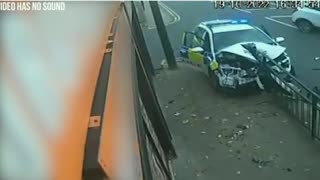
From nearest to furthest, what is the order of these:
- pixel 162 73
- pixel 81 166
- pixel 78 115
Result: pixel 81 166 → pixel 78 115 → pixel 162 73

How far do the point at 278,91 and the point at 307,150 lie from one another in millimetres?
221

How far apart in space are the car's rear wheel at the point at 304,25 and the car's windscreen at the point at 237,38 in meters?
0.11

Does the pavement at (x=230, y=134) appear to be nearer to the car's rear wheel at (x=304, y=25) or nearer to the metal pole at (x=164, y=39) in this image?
the metal pole at (x=164, y=39)

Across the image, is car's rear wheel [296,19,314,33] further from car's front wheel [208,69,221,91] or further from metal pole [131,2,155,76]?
metal pole [131,2,155,76]

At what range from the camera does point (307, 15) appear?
142 cm

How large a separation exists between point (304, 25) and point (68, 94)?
2.56 feet

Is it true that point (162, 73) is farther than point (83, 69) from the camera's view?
Yes

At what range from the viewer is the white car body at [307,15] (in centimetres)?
139

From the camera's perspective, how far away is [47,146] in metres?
1.10

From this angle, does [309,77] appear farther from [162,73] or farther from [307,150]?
[162,73]

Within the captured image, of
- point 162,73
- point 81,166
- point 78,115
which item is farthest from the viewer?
point 162,73

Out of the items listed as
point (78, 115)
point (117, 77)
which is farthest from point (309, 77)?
point (78, 115)

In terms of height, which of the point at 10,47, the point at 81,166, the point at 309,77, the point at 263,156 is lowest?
the point at 263,156

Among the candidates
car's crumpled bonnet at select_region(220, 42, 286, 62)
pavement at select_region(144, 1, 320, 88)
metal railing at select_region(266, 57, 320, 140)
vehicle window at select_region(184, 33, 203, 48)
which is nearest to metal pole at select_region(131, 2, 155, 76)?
pavement at select_region(144, 1, 320, 88)
